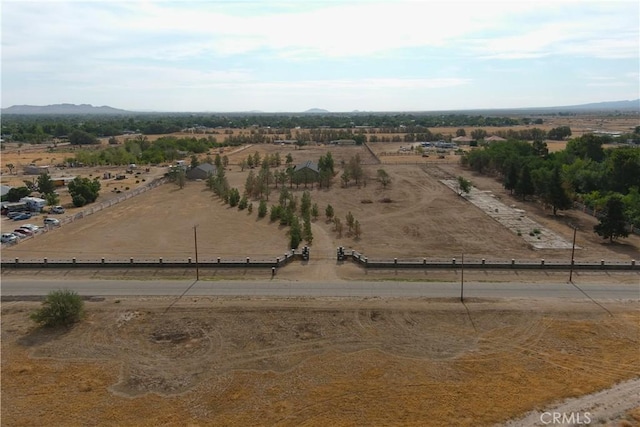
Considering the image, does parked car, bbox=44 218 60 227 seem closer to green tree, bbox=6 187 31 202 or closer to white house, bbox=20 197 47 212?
white house, bbox=20 197 47 212

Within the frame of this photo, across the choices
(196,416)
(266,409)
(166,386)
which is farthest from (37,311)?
(266,409)

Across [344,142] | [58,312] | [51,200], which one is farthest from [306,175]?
[344,142]

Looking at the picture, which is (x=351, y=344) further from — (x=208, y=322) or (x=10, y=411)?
(x=10, y=411)

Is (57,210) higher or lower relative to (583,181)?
lower

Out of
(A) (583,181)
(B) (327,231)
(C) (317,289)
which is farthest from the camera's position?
(A) (583,181)

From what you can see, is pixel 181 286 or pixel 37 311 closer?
pixel 37 311

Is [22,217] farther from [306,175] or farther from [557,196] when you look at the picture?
[557,196]

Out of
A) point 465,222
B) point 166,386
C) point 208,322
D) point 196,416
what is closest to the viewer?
point 196,416
